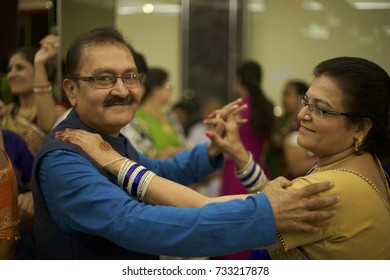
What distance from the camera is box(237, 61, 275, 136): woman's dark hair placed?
3.96 metres

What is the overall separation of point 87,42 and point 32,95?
1227 millimetres

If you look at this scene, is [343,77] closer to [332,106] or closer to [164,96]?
[332,106]

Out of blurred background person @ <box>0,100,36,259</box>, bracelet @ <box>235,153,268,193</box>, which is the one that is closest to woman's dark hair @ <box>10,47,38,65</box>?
blurred background person @ <box>0,100,36,259</box>

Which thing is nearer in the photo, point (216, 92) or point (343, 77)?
point (343, 77)

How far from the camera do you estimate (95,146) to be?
168 centimetres

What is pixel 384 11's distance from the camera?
2.38 m

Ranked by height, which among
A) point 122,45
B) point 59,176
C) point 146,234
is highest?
point 122,45

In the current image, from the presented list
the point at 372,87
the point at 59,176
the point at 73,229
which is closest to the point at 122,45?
the point at 59,176

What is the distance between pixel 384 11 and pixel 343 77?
0.93 meters

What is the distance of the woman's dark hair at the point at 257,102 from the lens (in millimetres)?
3965

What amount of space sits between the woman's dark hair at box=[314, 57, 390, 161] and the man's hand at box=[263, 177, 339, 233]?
1.00 feet

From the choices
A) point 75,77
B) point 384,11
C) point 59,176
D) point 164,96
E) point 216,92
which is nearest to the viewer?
point 59,176

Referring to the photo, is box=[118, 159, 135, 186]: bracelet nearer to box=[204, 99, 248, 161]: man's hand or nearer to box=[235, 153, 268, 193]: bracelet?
box=[204, 99, 248, 161]: man's hand
